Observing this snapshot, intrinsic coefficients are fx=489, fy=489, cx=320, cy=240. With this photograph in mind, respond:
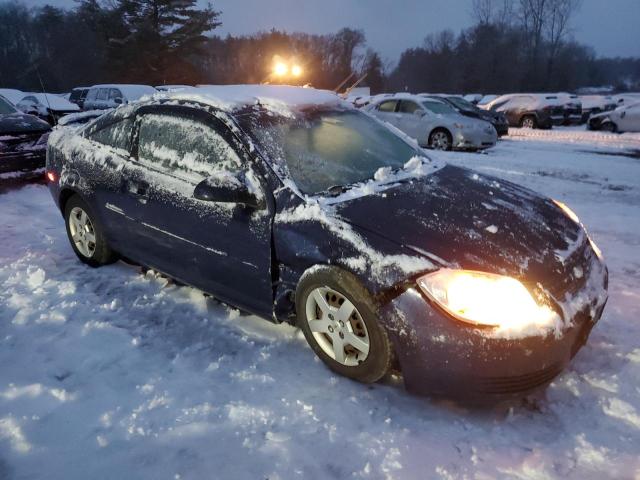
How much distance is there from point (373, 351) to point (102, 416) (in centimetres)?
141

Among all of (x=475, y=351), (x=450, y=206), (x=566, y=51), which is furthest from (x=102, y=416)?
(x=566, y=51)

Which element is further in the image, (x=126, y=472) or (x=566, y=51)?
(x=566, y=51)

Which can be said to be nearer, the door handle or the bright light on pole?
the door handle

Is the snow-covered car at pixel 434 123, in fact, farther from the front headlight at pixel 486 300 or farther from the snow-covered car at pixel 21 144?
the front headlight at pixel 486 300

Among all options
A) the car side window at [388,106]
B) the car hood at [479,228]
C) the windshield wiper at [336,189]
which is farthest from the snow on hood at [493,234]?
the car side window at [388,106]

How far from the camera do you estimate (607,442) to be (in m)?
2.27

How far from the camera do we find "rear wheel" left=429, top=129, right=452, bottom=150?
11930mm

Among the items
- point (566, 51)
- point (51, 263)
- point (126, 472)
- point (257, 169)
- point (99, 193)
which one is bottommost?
point (126, 472)

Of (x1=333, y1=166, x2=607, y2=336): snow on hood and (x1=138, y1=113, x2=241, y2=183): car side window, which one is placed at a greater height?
(x1=138, y1=113, x2=241, y2=183): car side window

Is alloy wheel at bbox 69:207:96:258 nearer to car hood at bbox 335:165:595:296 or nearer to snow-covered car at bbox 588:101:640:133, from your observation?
car hood at bbox 335:165:595:296

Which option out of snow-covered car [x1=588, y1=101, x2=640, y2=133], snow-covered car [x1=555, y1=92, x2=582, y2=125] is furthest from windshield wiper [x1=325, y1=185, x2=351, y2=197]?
snow-covered car [x1=555, y1=92, x2=582, y2=125]

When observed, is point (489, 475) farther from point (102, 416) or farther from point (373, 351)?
point (102, 416)

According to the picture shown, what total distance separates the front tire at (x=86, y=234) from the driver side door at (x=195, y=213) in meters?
0.59

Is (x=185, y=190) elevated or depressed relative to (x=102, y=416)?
elevated
